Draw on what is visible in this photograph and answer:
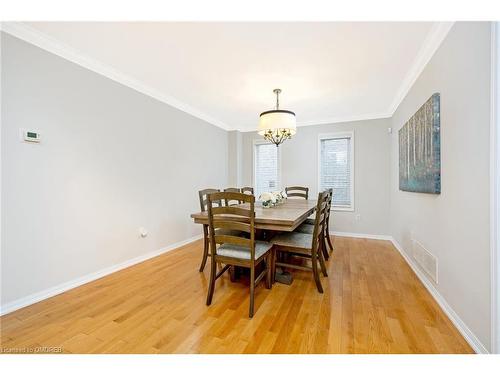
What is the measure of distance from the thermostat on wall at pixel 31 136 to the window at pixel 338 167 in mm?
4385

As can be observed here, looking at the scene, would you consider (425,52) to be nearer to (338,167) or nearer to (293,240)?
(293,240)

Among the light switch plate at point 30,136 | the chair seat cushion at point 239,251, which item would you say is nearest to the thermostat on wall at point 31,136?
the light switch plate at point 30,136

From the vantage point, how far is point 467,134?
4.80 feet

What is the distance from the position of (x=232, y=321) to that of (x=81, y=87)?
2.80 m

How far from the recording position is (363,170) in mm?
4266

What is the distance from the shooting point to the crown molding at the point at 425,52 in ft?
5.82

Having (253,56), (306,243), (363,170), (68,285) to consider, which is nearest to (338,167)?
(363,170)

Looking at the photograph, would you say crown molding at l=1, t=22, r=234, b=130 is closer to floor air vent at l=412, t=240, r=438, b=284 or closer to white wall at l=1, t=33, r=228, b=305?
white wall at l=1, t=33, r=228, b=305

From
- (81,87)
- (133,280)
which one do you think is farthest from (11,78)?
(133,280)

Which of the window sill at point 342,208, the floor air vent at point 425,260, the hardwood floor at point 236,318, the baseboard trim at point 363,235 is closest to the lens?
the hardwood floor at point 236,318

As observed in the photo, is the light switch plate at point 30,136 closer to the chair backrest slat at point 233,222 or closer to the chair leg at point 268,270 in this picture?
the chair backrest slat at point 233,222

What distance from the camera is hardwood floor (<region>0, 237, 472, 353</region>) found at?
141cm

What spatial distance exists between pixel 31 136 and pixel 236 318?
7.92 ft

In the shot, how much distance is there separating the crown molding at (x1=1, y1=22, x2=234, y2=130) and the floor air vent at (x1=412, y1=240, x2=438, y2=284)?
3.97 meters
